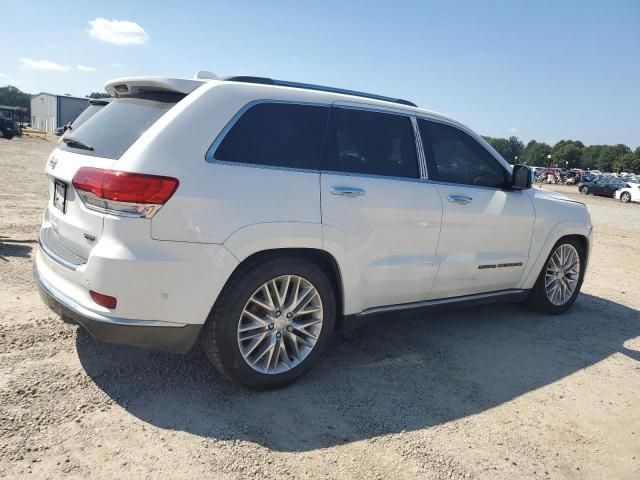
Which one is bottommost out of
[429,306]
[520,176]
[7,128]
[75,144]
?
[7,128]

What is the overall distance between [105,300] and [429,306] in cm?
250

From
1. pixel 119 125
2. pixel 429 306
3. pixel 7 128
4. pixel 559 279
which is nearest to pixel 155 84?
pixel 119 125

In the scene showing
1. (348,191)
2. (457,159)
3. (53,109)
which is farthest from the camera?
(53,109)

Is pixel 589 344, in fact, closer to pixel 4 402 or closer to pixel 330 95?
pixel 330 95

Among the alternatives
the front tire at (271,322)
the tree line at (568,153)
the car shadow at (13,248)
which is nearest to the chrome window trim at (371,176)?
the front tire at (271,322)

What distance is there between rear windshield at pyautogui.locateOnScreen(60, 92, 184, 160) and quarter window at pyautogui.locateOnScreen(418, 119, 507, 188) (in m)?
2.05

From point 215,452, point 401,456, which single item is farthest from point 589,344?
point 215,452

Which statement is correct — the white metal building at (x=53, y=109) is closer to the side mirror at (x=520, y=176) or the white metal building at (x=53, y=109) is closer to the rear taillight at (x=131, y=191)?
the side mirror at (x=520, y=176)

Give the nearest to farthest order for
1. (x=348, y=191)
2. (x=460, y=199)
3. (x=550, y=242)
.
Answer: (x=348, y=191)
(x=460, y=199)
(x=550, y=242)

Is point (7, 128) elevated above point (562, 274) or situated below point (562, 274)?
below

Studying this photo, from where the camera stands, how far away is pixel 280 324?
3303mm

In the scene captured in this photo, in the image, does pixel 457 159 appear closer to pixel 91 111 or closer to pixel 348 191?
pixel 348 191

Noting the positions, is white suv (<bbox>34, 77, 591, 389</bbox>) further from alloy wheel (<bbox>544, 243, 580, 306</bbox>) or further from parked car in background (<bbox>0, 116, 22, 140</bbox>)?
parked car in background (<bbox>0, 116, 22, 140</bbox>)

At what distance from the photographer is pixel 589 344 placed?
478 cm
